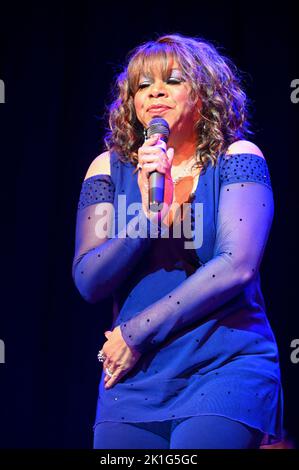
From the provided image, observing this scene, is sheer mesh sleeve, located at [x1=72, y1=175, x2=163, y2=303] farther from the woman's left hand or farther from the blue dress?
the woman's left hand

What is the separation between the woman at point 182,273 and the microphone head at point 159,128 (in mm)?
21

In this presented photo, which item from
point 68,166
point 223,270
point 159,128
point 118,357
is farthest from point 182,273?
point 68,166

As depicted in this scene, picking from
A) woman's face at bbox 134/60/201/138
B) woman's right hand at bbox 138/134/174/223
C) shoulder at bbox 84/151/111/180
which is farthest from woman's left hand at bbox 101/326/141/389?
woman's face at bbox 134/60/201/138

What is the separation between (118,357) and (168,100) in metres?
0.72

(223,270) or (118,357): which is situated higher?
(223,270)

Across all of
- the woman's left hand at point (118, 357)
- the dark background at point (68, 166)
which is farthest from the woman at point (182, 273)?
the dark background at point (68, 166)

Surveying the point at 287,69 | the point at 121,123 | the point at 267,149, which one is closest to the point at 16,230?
the point at 121,123

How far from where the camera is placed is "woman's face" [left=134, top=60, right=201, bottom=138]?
1.94 meters

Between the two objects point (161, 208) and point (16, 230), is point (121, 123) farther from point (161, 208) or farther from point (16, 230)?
point (16, 230)

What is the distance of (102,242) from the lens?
189 cm

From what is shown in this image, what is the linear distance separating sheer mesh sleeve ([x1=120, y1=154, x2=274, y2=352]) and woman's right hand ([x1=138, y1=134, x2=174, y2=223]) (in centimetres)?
16

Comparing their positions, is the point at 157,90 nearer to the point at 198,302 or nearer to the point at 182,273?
the point at 182,273

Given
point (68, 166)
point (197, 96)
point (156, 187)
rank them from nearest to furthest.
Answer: point (156, 187), point (197, 96), point (68, 166)
